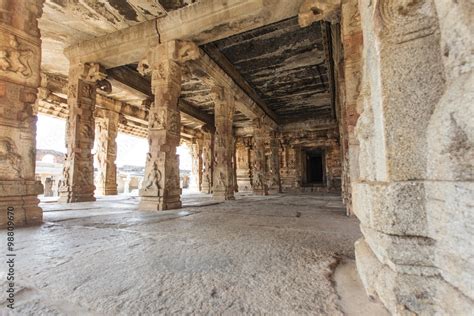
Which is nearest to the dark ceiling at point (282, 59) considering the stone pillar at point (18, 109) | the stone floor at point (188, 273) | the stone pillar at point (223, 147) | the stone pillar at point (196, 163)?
the stone pillar at point (223, 147)

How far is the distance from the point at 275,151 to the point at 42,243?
9981 millimetres

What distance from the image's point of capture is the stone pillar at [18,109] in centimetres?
281

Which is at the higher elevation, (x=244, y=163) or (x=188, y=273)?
(x=244, y=163)

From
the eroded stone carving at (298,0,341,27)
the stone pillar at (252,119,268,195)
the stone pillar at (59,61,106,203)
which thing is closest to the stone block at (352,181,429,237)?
the eroded stone carving at (298,0,341,27)

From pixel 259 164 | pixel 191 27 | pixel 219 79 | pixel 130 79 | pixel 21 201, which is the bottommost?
pixel 21 201

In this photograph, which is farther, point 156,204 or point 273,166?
point 273,166

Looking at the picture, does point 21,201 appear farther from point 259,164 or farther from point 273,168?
point 273,168

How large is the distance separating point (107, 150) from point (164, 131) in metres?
6.24

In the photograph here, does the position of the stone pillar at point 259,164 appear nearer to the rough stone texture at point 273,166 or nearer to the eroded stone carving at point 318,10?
the rough stone texture at point 273,166

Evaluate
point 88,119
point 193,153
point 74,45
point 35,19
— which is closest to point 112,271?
→ point 35,19

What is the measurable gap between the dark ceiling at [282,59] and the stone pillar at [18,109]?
330 centimetres

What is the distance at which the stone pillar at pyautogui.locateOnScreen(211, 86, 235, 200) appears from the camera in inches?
272

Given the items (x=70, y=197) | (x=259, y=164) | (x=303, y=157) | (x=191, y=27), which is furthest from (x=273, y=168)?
(x=70, y=197)

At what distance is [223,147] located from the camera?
23.2 ft
